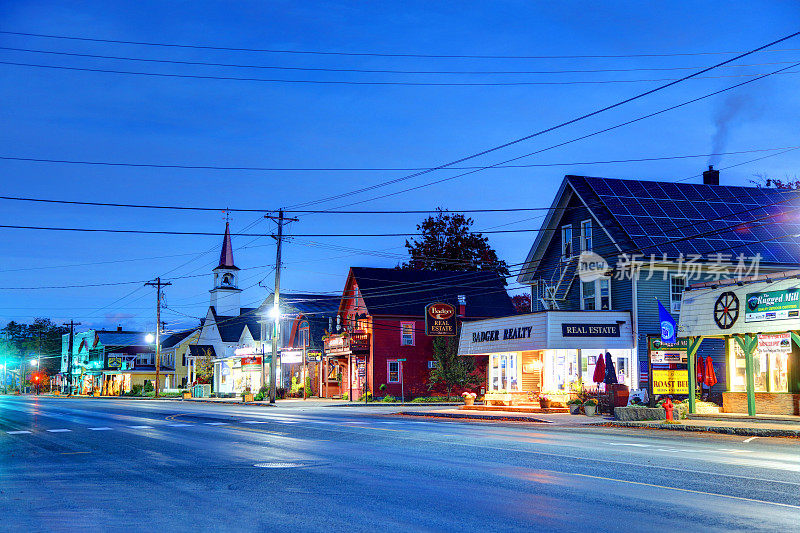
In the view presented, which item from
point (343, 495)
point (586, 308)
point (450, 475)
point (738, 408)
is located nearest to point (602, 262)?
point (586, 308)

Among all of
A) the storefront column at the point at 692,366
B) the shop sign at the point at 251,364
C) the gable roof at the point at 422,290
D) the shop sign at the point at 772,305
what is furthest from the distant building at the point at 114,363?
the shop sign at the point at 772,305

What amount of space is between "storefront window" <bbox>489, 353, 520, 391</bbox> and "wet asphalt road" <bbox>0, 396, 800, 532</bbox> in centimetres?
2066

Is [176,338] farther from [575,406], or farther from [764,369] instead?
[764,369]

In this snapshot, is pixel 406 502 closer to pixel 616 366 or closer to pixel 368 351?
pixel 616 366

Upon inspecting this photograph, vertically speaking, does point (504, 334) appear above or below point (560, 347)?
above

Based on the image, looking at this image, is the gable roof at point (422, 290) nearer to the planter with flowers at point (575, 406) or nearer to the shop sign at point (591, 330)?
the shop sign at point (591, 330)

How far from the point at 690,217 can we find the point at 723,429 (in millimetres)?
17352

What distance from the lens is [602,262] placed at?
40.5 meters

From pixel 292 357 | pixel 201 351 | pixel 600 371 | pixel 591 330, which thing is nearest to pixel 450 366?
pixel 591 330

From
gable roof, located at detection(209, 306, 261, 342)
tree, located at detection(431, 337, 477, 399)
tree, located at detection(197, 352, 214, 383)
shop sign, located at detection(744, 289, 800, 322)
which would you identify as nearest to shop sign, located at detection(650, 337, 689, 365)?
shop sign, located at detection(744, 289, 800, 322)

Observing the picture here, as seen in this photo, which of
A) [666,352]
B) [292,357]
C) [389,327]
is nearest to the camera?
[666,352]

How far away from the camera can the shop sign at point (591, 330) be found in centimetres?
3878

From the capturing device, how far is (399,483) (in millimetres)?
12664

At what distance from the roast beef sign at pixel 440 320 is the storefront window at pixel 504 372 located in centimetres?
711
